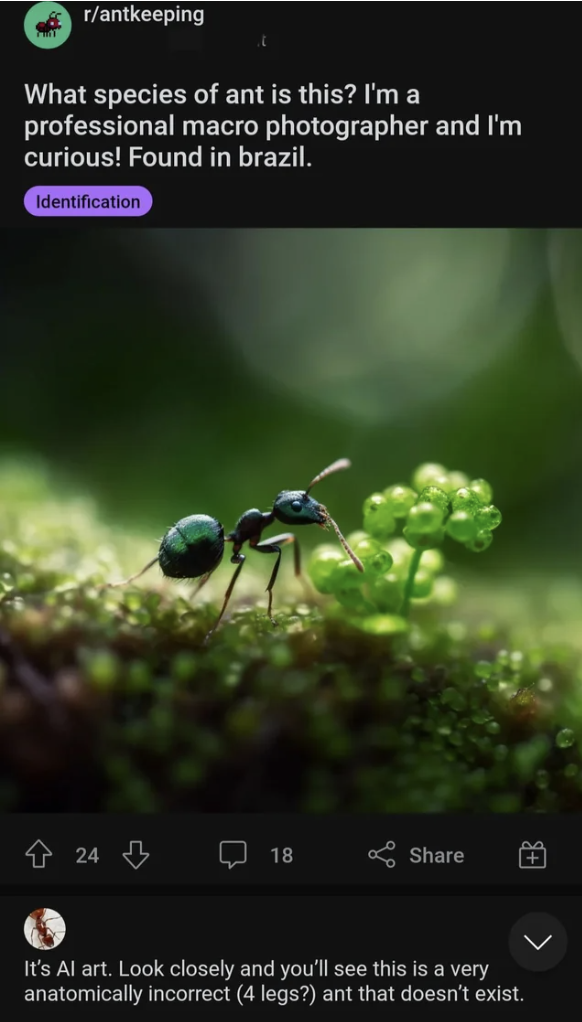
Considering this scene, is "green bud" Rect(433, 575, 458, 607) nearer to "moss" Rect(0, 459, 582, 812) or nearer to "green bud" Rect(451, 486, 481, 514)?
"moss" Rect(0, 459, 582, 812)

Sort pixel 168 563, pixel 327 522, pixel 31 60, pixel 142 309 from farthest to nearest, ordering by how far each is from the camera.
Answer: pixel 142 309
pixel 327 522
pixel 168 563
pixel 31 60

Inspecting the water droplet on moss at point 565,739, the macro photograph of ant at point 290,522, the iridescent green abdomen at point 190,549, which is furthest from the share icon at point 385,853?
the iridescent green abdomen at point 190,549

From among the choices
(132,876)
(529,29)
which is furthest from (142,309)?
(132,876)

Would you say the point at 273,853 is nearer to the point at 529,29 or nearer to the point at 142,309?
the point at 529,29

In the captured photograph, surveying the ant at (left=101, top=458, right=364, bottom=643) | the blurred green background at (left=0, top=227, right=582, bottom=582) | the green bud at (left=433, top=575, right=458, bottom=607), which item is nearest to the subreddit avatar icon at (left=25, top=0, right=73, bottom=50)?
the ant at (left=101, top=458, right=364, bottom=643)

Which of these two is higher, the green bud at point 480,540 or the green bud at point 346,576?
the green bud at point 480,540

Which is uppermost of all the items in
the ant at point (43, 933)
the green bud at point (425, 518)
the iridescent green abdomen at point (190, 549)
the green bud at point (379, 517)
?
the iridescent green abdomen at point (190, 549)

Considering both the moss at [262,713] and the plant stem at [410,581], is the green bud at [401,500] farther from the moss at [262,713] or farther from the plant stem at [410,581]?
the moss at [262,713]
